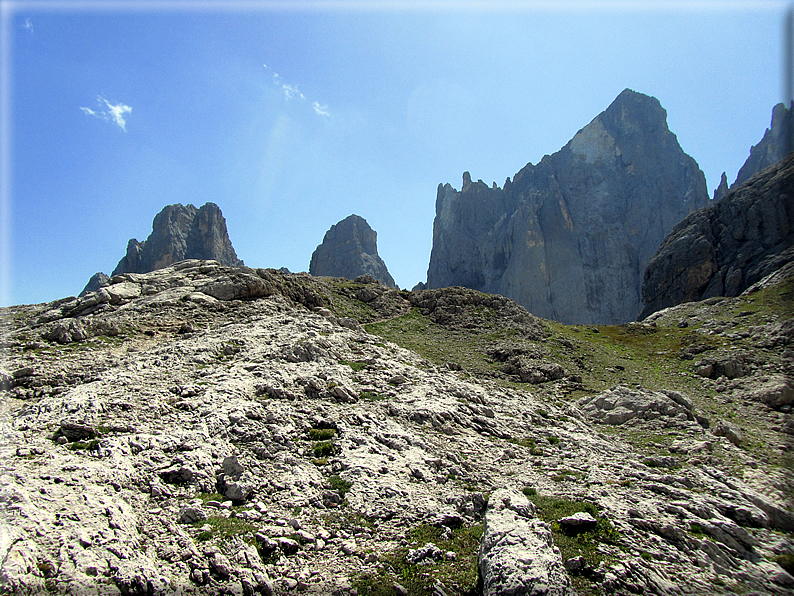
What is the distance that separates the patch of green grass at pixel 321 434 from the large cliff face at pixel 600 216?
150m

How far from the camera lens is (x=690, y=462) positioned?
66.5 feet

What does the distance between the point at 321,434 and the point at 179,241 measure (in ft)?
532

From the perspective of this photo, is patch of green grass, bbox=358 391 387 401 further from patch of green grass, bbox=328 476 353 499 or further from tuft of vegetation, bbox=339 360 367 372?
patch of green grass, bbox=328 476 353 499

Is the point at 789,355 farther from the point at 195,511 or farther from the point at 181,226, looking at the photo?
the point at 181,226

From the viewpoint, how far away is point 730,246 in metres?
92.4

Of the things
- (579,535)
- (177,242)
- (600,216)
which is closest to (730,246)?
(600,216)

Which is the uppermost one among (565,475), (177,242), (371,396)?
(177,242)

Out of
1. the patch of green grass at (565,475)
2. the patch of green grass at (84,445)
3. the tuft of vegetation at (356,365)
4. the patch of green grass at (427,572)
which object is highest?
the tuft of vegetation at (356,365)

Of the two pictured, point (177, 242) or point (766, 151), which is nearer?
point (766, 151)

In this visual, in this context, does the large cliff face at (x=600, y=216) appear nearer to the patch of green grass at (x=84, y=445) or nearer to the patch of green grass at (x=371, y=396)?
the patch of green grass at (x=371, y=396)

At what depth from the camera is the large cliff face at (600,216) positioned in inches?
6097

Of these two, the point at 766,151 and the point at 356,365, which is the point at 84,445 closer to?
the point at 356,365

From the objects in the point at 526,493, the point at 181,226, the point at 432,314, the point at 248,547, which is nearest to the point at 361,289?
the point at 432,314

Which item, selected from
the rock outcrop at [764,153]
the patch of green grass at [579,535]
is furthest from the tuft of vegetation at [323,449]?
the rock outcrop at [764,153]
